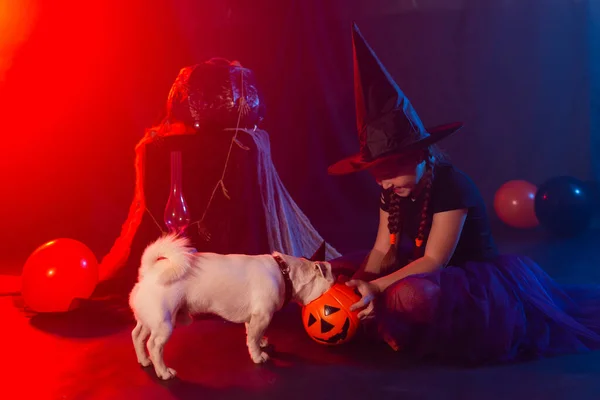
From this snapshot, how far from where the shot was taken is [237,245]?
3125 millimetres

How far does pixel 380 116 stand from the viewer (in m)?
2.15

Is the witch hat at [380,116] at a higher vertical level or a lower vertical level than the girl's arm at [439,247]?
higher

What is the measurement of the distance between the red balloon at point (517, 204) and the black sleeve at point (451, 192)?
265 cm

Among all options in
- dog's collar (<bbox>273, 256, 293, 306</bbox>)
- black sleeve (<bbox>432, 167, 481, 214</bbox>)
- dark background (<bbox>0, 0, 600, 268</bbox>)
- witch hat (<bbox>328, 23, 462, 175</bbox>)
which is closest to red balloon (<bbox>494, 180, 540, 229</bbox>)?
dark background (<bbox>0, 0, 600, 268</bbox>)

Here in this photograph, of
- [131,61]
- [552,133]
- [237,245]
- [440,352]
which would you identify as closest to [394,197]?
[440,352]

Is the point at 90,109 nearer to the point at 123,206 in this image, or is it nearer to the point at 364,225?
the point at 123,206

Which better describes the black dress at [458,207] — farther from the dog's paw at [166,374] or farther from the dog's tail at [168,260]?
the dog's paw at [166,374]

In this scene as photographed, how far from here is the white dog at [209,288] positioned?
6.32 feet

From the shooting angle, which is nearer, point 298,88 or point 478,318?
point 478,318

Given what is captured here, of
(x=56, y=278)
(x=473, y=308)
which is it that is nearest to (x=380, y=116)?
(x=473, y=308)

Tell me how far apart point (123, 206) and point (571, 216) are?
3406 millimetres

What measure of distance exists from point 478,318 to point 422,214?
1.46 feet

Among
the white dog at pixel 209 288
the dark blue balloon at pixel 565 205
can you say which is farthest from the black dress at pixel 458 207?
the dark blue balloon at pixel 565 205

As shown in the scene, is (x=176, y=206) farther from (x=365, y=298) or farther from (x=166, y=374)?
(x=365, y=298)
